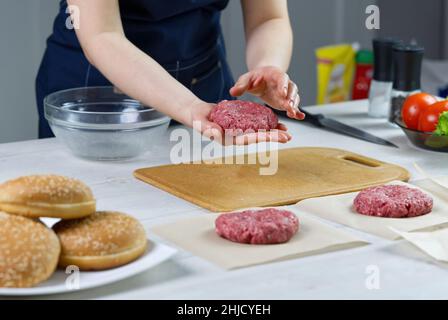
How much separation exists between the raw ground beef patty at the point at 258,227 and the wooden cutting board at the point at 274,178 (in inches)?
5.9

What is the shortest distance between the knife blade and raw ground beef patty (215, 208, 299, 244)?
2.17ft

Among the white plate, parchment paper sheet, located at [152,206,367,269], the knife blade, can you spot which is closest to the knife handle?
the knife blade

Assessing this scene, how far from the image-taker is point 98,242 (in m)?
1.00

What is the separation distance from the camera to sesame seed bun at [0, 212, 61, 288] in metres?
0.94

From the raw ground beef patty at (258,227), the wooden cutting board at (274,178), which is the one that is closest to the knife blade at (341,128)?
the wooden cutting board at (274,178)

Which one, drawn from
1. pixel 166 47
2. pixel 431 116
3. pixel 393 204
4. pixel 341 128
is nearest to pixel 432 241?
pixel 393 204

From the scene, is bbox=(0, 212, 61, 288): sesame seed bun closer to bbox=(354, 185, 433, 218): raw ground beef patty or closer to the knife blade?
bbox=(354, 185, 433, 218): raw ground beef patty

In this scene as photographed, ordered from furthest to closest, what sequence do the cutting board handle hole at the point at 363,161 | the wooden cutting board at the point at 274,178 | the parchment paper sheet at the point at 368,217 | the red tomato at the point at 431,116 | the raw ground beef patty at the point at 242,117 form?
the red tomato at the point at 431,116, the cutting board handle hole at the point at 363,161, the raw ground beef patty at the point at 242,117, the wooden cutting board at the point at 274,178, the parchment paper sheet at the point at 368,217

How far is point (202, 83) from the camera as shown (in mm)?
1982

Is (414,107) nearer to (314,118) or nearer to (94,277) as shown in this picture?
(314,118)

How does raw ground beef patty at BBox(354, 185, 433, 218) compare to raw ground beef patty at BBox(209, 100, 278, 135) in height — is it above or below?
below

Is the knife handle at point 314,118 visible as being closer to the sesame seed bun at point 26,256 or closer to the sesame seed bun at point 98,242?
the sesame seed bun at point 98,242

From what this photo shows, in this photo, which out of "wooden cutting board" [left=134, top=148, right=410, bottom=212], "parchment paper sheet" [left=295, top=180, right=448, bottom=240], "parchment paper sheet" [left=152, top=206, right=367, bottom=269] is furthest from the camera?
"wooden cutting board" [left=134, top=148, right=410, bottom=212]

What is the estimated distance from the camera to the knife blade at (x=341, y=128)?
177 cm
